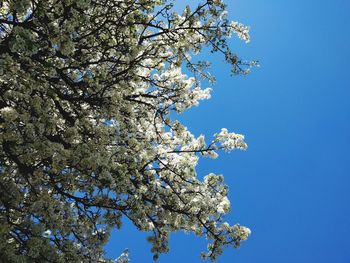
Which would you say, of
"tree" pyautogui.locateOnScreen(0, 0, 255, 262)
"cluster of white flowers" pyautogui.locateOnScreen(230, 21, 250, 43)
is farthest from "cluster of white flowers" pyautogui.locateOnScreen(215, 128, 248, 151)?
"cluster of white flowers" pyautogui.locateOnScreen(230, 21, 250, 43)

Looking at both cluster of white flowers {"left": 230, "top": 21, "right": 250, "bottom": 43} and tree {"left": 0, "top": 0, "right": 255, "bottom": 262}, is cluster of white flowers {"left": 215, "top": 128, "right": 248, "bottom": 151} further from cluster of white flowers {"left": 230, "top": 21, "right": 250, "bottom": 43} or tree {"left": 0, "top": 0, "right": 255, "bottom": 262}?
cluster of white flowers {"left": 230, "top": 21, "right": 250, "bottom": 43}

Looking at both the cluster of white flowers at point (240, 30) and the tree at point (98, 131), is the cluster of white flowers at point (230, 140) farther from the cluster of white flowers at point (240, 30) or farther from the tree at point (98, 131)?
the cluster of white flowers at point (240, 30)

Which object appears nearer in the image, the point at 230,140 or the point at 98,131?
the point at 98,131

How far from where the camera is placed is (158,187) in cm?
1208

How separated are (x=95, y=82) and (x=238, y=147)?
16.9 ft

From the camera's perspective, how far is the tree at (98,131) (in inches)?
375

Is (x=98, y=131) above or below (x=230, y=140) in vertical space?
below

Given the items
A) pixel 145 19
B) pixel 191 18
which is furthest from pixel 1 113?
pixel 191 18

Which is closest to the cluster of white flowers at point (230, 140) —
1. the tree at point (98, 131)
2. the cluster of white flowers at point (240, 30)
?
the tree at point (98, 131)

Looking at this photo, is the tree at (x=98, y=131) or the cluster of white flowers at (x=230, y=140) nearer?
the tree at (x=98, y=131)

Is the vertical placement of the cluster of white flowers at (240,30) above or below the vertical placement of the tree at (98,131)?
above

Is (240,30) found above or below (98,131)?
above

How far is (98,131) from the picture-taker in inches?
432

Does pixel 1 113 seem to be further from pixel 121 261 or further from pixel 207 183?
pixel 121 261
